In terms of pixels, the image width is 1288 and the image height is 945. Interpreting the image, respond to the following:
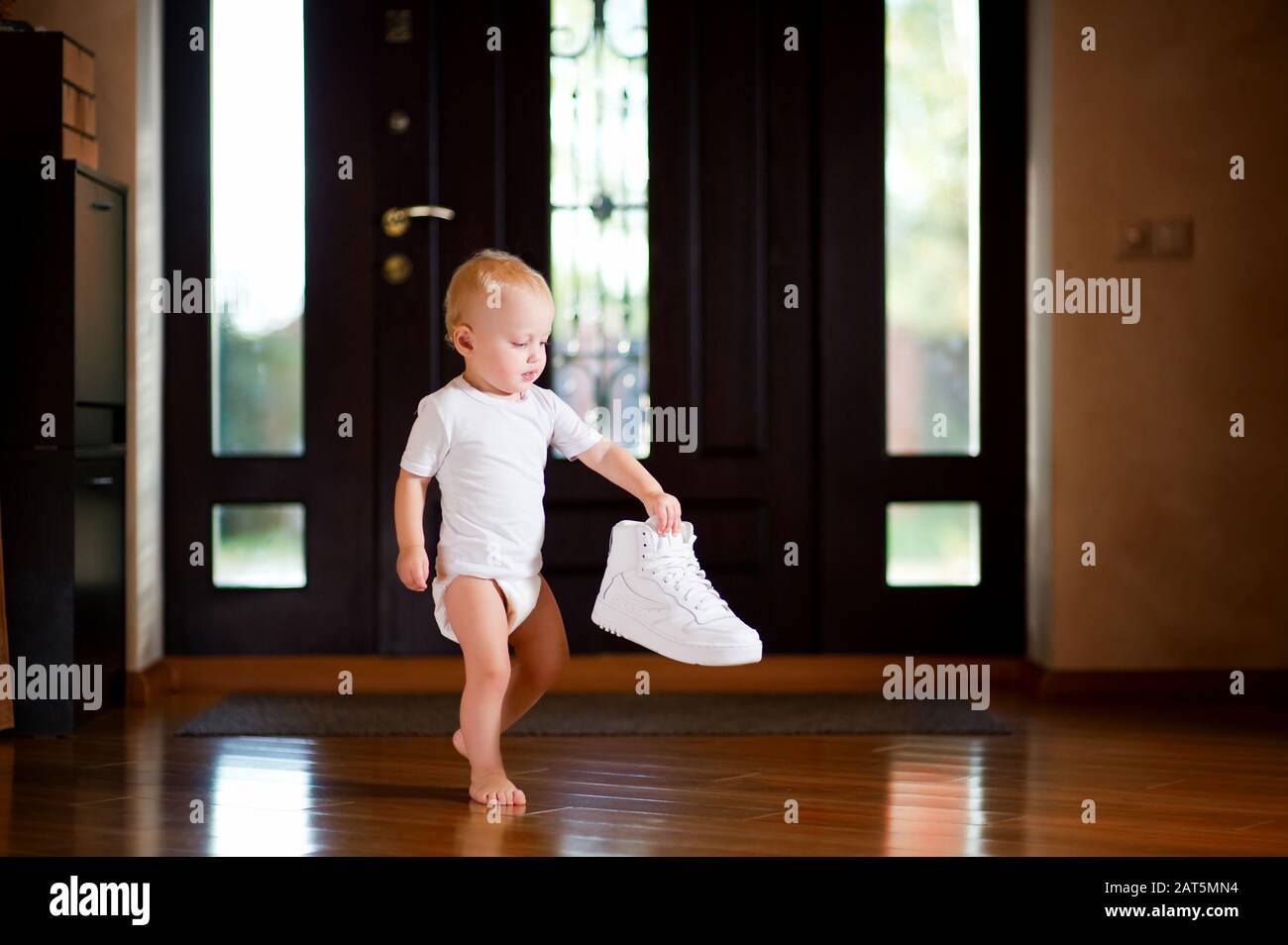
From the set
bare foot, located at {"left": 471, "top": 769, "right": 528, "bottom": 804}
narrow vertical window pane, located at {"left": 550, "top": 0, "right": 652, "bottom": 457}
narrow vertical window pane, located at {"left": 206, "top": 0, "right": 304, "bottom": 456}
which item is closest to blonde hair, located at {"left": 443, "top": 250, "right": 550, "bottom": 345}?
bare foot, located at {"left": 471, "top": 769, "right": 528, "bottom": 804}

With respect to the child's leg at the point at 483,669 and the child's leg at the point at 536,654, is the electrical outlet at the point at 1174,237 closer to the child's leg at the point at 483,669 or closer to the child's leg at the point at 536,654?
the child's leg at the point at 536,654

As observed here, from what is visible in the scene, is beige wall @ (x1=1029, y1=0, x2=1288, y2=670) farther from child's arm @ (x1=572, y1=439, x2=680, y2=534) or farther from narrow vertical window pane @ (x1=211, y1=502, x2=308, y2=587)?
narrow vertical window pane @ (x1=211, y1=502, x2=308, y2=587)

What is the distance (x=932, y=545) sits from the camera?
4.14 meters

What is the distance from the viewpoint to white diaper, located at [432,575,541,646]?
2.56 meters

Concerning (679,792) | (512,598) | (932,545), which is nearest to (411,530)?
(512,598)

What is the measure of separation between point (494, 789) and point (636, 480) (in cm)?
58

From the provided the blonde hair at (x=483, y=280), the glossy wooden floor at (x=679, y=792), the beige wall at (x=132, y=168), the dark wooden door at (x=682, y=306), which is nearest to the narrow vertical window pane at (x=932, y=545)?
the dark wooden door at (x=682, y=306)

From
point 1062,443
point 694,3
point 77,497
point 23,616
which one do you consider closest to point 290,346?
point 77,497

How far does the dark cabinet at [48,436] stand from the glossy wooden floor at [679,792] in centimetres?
18

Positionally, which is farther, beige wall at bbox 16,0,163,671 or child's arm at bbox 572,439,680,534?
beige wall at bbox 16,0,163,671

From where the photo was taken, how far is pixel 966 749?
3.20 metres

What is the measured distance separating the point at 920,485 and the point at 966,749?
1074mm

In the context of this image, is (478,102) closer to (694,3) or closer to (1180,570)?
(694,3)

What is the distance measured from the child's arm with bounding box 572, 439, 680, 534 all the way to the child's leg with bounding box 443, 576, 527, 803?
29cm
